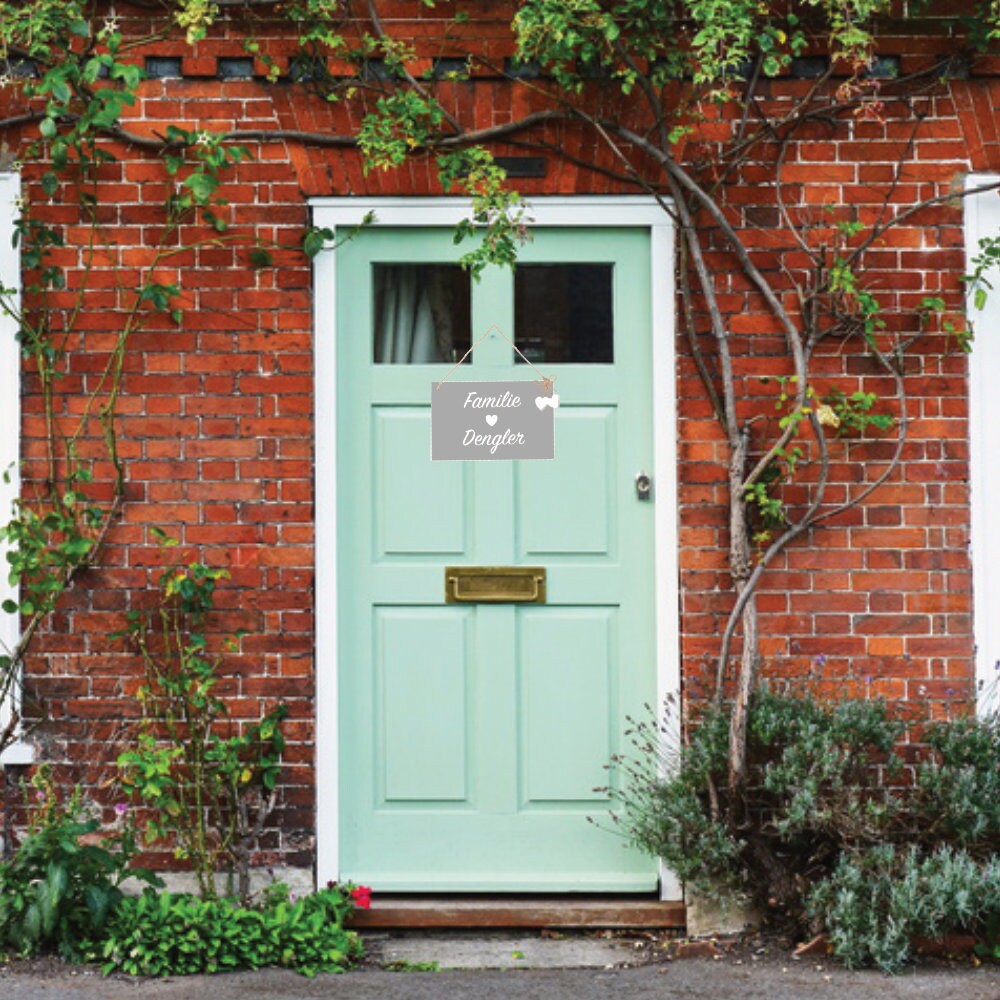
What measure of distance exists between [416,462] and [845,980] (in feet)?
7.60

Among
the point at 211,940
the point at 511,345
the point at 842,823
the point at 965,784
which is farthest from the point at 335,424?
the point at 965,784

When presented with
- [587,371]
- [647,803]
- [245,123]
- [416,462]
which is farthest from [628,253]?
[647,803]

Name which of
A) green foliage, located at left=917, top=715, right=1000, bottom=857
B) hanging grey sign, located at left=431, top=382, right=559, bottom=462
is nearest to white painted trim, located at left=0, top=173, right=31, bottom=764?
hanging grey sign, located at left=431, top=382, right=559, bottom=462

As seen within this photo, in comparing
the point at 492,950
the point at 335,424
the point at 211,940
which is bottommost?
the point at 492,950

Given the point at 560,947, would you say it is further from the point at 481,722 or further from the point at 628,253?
the point at 628,253

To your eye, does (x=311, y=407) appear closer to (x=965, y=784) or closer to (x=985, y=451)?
(x=985, y=451)

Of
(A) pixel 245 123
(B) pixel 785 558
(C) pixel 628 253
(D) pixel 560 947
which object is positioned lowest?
(D) pixel 560 947

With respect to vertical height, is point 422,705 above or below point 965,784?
above

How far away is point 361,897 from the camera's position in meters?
5.54

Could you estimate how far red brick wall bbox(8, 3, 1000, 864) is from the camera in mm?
5621

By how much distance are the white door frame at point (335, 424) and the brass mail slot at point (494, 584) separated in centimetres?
42

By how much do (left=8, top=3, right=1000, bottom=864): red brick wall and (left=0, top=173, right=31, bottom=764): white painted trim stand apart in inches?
2.3

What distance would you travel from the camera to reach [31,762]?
5.60 metres

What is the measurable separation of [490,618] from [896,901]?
1.73 meters
